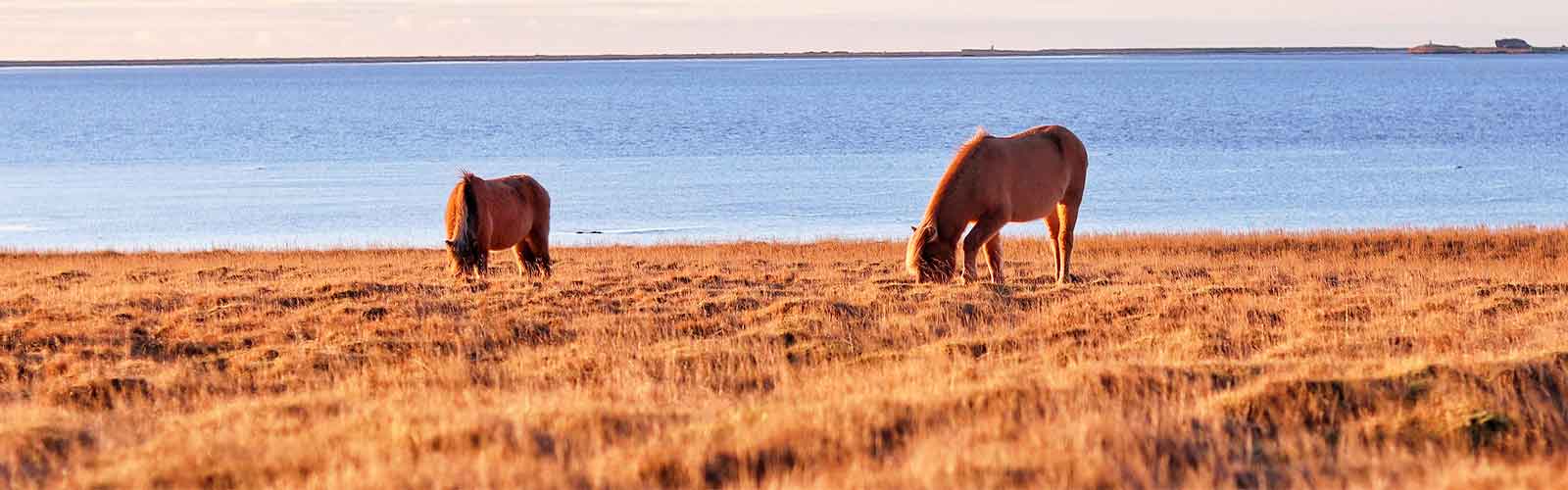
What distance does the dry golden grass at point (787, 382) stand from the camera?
6.93 meters

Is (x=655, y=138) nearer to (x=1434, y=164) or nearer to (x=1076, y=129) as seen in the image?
(x=1076, y=129)

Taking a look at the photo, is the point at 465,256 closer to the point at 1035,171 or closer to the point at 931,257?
the point at 931,257

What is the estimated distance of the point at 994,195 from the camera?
14844 mm

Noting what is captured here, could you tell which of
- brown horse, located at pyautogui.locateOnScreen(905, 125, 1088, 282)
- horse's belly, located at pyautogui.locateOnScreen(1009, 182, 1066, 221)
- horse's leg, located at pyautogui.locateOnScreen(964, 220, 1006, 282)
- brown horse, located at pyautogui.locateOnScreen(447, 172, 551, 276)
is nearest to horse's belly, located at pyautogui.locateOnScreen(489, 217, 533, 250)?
→ brown horse, located at pyautogui.locateOnScreen(447, 172, 551, 276)

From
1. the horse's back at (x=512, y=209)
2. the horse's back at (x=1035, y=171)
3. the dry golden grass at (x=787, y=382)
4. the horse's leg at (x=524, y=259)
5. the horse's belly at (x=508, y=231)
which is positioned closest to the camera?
the dry golden grass at (x=787, y=382)

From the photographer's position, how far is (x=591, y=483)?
6.66 m

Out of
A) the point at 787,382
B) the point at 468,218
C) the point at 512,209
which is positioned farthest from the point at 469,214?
the point at 787,382

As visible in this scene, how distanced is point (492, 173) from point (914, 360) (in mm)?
46732

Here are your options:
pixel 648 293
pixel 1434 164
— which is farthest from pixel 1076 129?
pixel 648 293

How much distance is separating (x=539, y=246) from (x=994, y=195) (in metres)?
5.33

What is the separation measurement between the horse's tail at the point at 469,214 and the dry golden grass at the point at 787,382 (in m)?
0.72

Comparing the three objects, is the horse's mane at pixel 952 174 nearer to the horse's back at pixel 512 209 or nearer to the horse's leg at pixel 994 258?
the horse's leg at pixel 994 258

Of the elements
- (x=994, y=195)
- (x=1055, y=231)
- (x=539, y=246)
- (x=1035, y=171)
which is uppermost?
(x=1035, y=171)

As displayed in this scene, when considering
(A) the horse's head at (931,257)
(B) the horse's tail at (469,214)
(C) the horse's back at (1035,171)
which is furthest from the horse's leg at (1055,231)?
(B) the horse's tail at (469,214)
